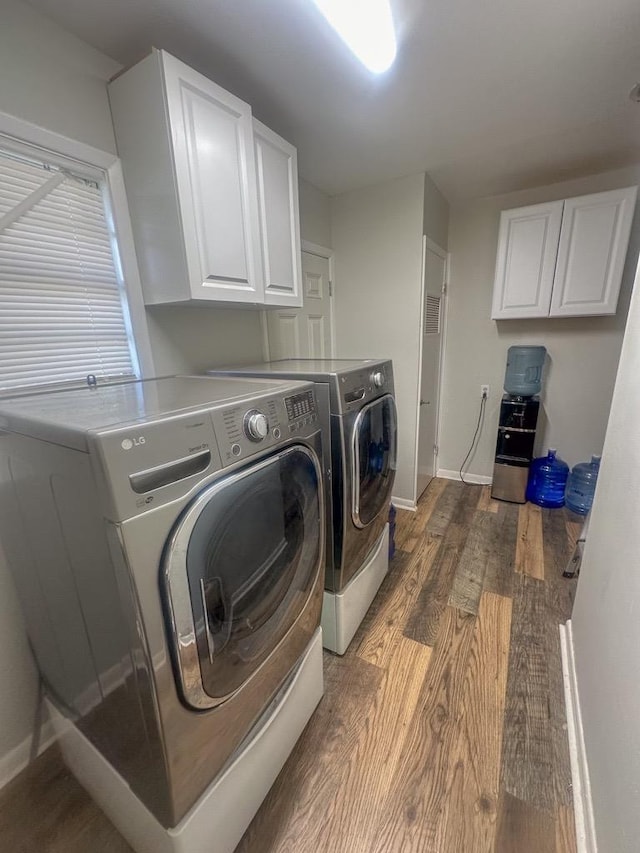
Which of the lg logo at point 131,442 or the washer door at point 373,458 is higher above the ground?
the lg logo at point 131,442

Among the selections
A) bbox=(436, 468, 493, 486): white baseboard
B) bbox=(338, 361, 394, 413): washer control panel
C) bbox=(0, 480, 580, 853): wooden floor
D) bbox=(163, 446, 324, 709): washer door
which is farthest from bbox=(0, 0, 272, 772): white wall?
Result: bbox=(436, 468, 493, 486): white baseboard

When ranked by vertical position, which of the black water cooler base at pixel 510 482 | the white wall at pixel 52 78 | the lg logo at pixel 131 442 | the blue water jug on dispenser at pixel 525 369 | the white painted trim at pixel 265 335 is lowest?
the black water cooler base at pixel 510 482

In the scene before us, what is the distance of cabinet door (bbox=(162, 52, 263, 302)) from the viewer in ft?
3.83

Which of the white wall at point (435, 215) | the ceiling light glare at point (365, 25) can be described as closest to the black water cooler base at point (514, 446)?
the white wall at point (435, 215)

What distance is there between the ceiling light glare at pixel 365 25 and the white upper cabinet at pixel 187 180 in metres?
0.50

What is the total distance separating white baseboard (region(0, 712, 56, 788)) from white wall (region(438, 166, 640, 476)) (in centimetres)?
322

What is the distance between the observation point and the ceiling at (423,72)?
1130mm

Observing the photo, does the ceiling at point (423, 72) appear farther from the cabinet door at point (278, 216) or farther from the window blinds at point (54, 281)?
the window blinds at point (54, 281)

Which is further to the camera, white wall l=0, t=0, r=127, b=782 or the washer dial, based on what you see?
white wall l=0, t=0, r=127, b=782

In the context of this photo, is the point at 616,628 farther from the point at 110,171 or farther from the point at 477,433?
the point at 477,433

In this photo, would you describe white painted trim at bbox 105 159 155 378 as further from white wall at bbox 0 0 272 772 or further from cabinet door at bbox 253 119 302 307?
cabinet door at bbox 253 119 302 307

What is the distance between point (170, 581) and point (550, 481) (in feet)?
10.1

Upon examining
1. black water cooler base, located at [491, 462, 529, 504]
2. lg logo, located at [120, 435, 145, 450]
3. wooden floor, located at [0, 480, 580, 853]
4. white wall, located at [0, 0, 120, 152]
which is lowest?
wooden floor, located at [0, 480, 580, 853]

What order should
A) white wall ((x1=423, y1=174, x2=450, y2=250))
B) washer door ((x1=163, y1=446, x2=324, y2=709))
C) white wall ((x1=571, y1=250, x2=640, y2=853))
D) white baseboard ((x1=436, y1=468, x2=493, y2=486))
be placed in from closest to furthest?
washer door ((x1=163, y1=446, x2=324, y2=709)) < white wall ((x1=571, y1=250, x2=640, y2=853)) < white wall ((x1=423, y1=174, x2=450, y2=250)) < white baseboard ((x1=436, y1=468, x2=493, y2=486))
